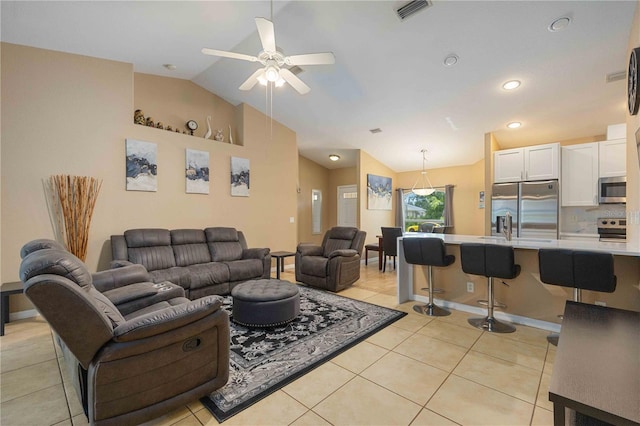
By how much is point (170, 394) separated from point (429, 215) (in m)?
7.40

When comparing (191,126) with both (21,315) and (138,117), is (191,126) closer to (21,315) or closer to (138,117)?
(138,117)

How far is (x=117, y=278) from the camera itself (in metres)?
2.75

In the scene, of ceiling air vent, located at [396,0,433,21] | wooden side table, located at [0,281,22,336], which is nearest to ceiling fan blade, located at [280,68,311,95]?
ceiling air vent, located at [396,0,433,21]

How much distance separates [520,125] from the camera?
474 centimetres

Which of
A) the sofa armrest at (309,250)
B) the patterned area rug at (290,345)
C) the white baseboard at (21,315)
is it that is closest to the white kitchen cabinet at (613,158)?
the patterned area rug at (290,345)

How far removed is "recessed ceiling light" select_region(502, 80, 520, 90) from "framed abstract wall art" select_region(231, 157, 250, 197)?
4.41 metres

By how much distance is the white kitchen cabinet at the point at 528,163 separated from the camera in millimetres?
4483

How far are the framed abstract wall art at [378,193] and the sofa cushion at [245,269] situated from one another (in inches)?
138

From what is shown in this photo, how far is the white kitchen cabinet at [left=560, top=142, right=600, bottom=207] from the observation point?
13.8ft

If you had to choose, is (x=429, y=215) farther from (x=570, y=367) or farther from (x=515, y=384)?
(x=570, y=367)

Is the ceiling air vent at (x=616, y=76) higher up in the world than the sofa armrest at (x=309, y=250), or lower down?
higher up

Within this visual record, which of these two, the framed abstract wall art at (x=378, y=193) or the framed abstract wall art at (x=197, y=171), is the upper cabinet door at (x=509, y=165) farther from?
the framed abstract wall art at (x=197, y=171)

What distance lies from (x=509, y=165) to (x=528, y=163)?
0.92 ft

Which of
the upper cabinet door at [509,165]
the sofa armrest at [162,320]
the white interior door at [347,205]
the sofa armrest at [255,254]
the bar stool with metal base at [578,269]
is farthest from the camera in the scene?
the white interior door at [347,205]
